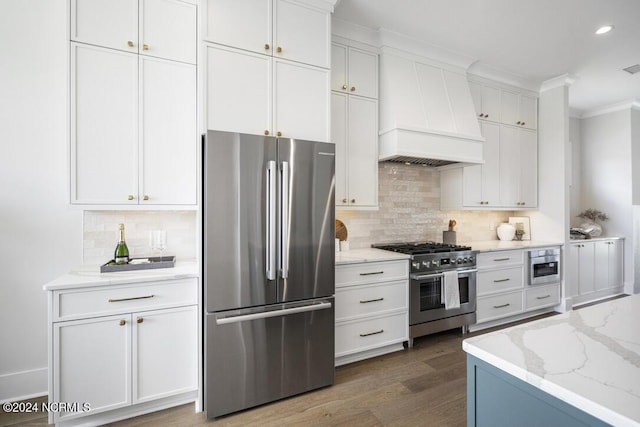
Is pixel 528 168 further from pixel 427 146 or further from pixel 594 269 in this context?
pixel 427 146

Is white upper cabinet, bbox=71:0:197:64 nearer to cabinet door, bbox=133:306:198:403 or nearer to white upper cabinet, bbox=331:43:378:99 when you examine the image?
white upper cabinet, bbox=331:43:378:99

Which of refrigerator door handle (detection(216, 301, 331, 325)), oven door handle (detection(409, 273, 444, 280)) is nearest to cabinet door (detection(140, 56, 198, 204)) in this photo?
refrigerator door handle (detection(216, 301, 331, 325))

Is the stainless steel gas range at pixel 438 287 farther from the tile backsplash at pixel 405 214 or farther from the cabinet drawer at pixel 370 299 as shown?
the tile backsplash at pixel 405 214

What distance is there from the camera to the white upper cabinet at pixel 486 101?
12.9 feet

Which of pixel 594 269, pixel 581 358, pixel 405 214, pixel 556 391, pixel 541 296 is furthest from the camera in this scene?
pixel 594 269

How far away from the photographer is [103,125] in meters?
2.15

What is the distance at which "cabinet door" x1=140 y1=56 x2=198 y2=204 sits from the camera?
226 centimetres

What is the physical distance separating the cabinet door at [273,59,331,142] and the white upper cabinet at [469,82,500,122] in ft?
7.78

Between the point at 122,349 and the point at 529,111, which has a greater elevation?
the point at 529,111

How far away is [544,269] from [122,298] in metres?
4.63

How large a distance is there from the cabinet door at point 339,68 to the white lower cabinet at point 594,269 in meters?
3.90

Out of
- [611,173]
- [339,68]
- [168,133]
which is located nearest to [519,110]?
[611,173]

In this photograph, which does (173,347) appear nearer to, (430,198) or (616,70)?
(430,198)

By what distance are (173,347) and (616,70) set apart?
582 cm
